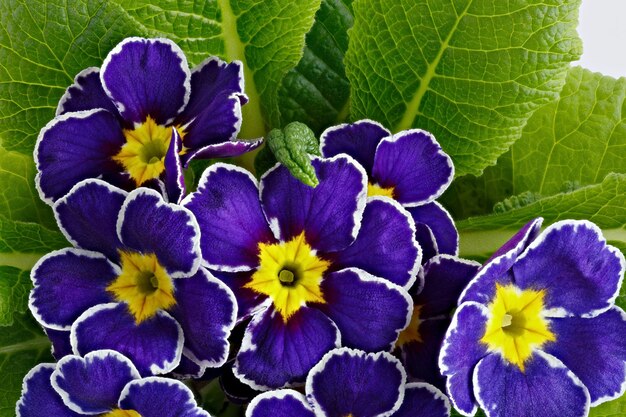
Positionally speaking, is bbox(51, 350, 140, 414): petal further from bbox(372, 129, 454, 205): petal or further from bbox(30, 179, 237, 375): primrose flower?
bbox(372, 129, 454, 205): petal

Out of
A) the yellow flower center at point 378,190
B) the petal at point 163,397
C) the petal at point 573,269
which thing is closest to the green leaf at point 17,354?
the petal at point 163,397

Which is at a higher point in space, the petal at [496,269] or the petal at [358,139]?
the petal at [358,139]

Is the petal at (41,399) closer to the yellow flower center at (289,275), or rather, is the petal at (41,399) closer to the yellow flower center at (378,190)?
the yellow flower center at (289,275)

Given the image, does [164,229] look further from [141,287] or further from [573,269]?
[573,269]

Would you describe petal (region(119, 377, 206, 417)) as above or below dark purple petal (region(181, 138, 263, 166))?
below

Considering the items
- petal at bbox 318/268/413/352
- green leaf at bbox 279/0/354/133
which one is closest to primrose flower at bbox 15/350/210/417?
petal at bbox 318/268/413/352
